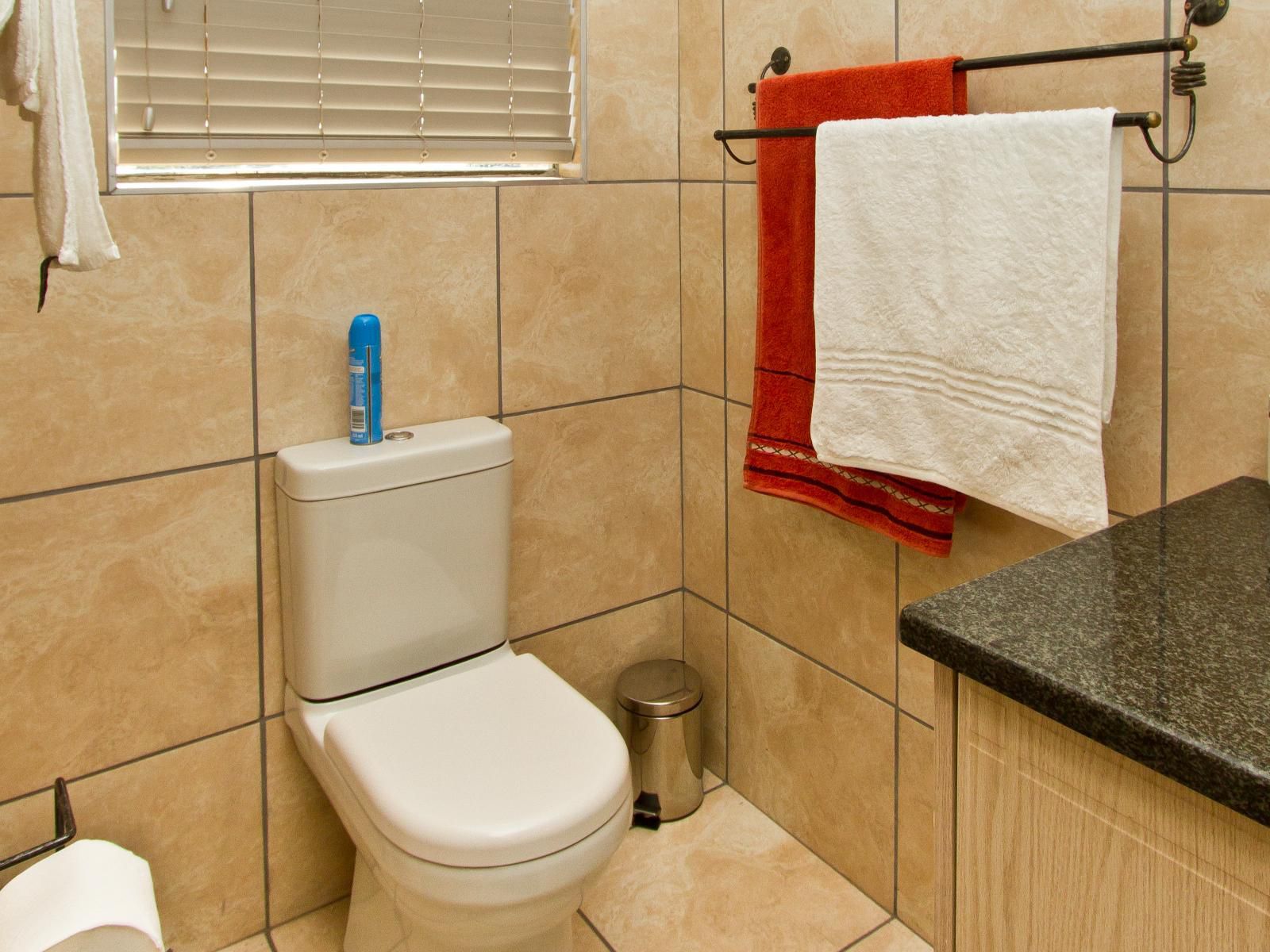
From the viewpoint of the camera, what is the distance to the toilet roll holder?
1416 millimetres

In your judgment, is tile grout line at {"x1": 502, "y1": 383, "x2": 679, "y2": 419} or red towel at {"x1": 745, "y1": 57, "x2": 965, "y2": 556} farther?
tile grout line at {"x1": 502, "y1": 383, "x2": 679, "y2": 419}

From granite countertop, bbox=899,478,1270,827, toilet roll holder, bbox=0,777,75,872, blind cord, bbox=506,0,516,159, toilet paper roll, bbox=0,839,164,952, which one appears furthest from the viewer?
blind cord, bbox=506,0,516,159

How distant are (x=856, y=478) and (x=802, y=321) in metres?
0.24

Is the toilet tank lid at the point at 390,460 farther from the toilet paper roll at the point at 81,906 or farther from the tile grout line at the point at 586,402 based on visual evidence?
the toilet paper roll at the point at 81,906

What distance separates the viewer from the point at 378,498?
156 centimetres

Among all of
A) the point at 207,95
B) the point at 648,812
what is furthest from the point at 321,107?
the point at 648,812

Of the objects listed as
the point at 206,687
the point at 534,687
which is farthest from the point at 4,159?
the point at 534,687

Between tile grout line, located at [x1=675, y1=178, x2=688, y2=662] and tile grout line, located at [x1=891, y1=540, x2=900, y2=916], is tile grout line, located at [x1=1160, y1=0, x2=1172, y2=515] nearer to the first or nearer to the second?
tile grout line, located at [x1=891, y1=540, x2=900, y2=916]

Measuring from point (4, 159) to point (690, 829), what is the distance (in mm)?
1509

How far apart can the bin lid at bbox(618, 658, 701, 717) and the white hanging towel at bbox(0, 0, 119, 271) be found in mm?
1254

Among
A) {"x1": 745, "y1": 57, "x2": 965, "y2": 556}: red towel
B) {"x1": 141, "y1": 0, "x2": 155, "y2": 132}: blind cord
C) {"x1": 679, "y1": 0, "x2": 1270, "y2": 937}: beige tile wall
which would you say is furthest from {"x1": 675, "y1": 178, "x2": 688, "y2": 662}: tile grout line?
{"x1": 141, "y1": 0, "x2": 155, "y2": 132}: blind cord

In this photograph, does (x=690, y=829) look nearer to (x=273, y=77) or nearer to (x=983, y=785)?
(x=983, y=785)

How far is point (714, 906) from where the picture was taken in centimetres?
179

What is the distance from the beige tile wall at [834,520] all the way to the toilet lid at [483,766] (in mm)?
482
